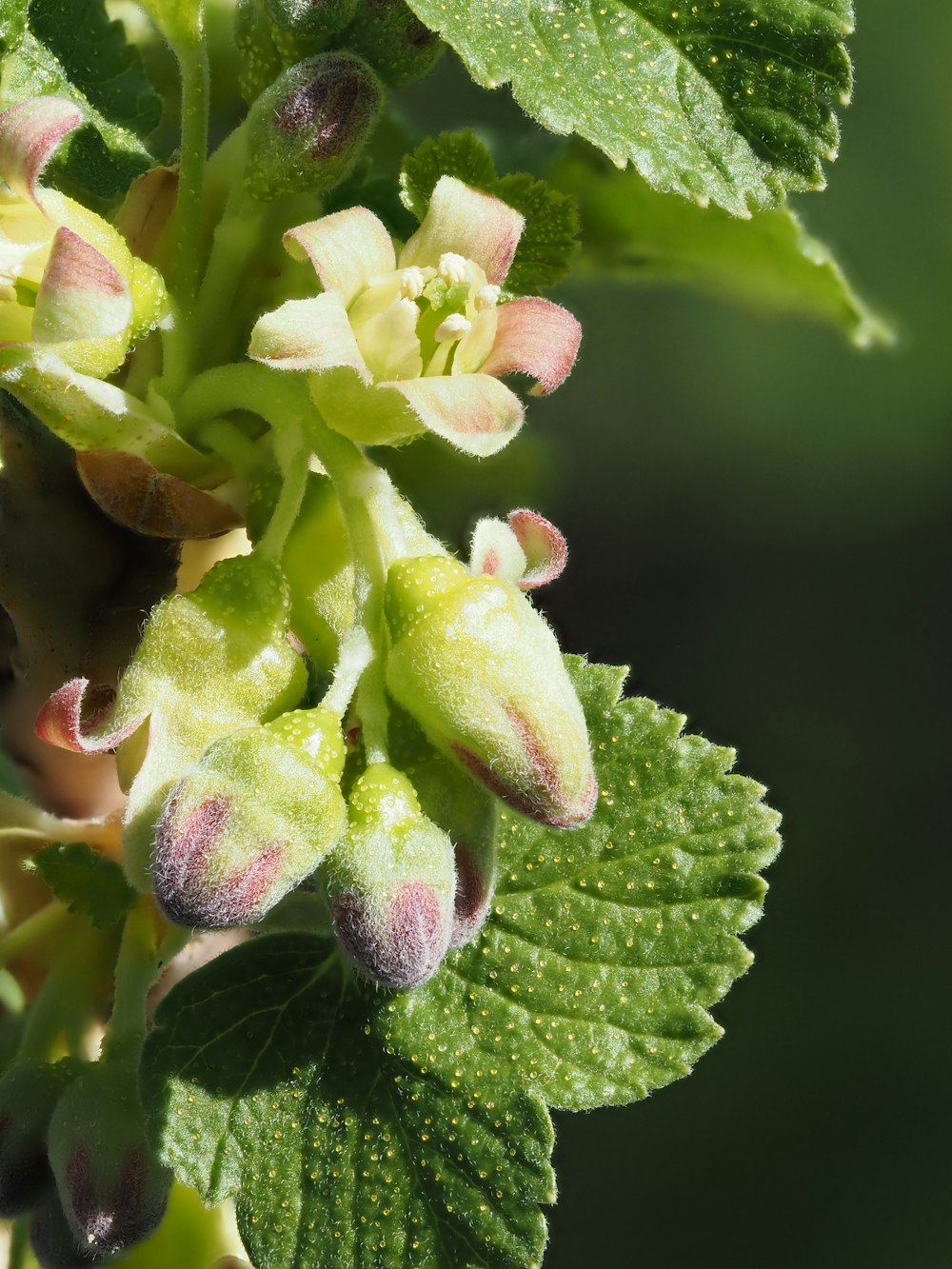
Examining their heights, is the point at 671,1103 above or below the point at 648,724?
below

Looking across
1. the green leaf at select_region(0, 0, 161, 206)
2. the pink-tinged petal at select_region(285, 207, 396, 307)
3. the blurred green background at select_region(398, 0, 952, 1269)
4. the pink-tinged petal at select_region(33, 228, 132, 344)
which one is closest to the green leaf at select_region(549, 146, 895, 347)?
the green leaf at select_region(0, 0, 161, 206)

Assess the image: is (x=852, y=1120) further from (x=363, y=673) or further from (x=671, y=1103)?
(x=363, y=673)

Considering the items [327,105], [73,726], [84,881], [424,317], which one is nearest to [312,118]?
[327,105]

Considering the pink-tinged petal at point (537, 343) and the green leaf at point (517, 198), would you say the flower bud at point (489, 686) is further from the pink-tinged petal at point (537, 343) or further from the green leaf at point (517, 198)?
the green leaf at point (517, 198)

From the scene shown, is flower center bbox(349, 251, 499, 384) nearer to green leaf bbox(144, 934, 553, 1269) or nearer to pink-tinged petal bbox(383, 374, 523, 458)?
pink-tinged petal bbox(383, 374, 523, 458)

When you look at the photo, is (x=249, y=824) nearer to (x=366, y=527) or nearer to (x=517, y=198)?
(x=366, y=527)

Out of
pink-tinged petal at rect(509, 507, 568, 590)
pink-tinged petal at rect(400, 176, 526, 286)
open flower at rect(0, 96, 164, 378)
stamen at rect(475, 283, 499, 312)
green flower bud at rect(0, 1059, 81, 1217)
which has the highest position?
pink-tinged petal at rect(400, 176, 526, 286)

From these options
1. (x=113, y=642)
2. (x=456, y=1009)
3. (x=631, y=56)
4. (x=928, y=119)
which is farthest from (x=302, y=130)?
(x=928, y=119)
